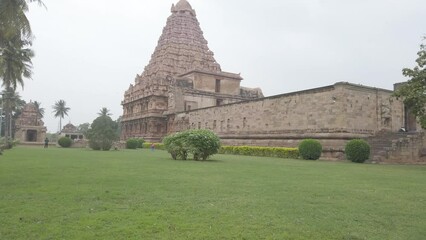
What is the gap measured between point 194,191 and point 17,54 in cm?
3079

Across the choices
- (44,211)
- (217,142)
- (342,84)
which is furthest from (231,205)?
(342,84)

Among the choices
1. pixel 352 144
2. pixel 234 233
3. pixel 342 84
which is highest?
pixel 342 84

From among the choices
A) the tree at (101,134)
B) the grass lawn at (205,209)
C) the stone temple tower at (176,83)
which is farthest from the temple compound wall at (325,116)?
the stone temple tower at (176,83)

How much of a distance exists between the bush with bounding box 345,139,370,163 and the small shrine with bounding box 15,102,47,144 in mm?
47145

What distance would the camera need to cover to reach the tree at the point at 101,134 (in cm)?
3284

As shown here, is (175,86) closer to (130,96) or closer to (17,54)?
(130,96)

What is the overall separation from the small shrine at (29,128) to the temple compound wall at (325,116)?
1448 inches

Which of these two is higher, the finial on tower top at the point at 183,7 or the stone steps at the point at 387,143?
the finial on tower top at the point at 183,7

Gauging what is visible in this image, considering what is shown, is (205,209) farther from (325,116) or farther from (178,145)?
(325,116)

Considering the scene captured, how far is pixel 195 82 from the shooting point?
147 ft

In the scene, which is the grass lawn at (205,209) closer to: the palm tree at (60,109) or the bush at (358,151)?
the bush at (358,151)

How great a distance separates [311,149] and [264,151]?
14.9 feet

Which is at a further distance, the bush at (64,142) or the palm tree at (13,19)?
the bush at (64,142)

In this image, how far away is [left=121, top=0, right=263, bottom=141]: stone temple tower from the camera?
44.8m
